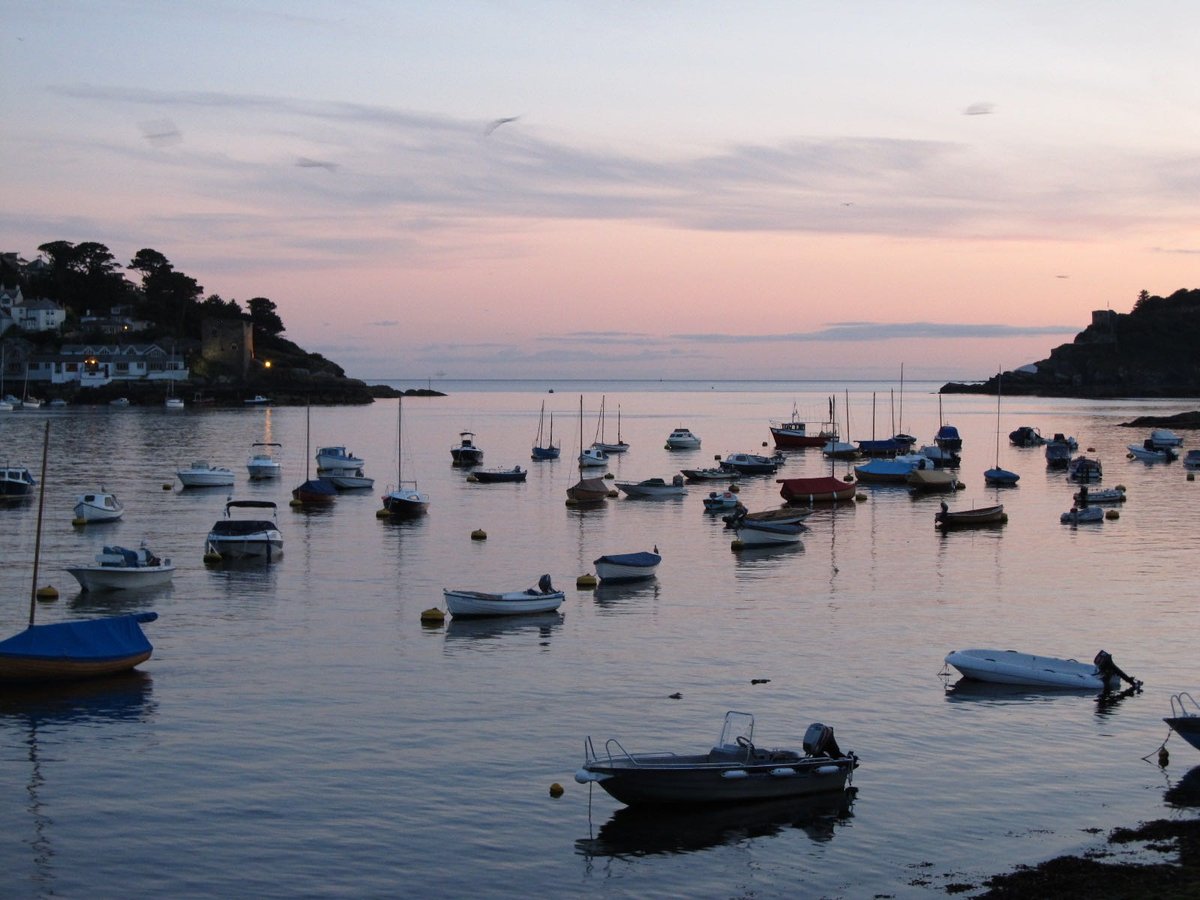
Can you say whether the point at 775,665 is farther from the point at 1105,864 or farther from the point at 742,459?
the point at 742,459

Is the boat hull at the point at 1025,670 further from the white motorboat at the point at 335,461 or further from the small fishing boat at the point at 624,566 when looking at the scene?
the white motorboat at the point at 335,461

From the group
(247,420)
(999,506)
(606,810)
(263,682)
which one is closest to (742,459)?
(999,506)

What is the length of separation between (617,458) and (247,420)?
2868 inches

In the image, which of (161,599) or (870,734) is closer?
(870,734)

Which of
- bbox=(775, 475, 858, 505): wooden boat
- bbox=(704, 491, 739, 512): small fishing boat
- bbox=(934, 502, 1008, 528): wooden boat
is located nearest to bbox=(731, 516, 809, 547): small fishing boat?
bbox=(934, 502, 1008, 528): wooden boat

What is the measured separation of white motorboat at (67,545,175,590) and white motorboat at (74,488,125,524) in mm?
18880

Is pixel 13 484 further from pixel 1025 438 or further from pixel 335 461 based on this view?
pixel 1025 438

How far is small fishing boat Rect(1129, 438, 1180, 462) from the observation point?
115 metres

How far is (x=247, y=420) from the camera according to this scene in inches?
6939

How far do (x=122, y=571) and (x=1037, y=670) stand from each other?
29760 mm

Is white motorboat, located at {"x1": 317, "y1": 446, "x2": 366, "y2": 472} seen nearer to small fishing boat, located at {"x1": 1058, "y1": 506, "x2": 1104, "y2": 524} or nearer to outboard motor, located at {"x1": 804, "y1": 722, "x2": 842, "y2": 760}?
small fishing boat, located at {"x1": 1058, "y1": 506, "x2": 1104, "y2": 524}

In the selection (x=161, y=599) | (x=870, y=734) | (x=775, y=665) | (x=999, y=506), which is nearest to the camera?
(x=870, y=734)

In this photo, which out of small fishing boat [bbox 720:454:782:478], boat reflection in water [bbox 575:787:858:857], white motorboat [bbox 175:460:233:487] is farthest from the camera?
small fishing boat [bbox 720:454:782:478]

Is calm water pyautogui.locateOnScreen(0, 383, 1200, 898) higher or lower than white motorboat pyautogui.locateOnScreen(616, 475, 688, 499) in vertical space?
lower
